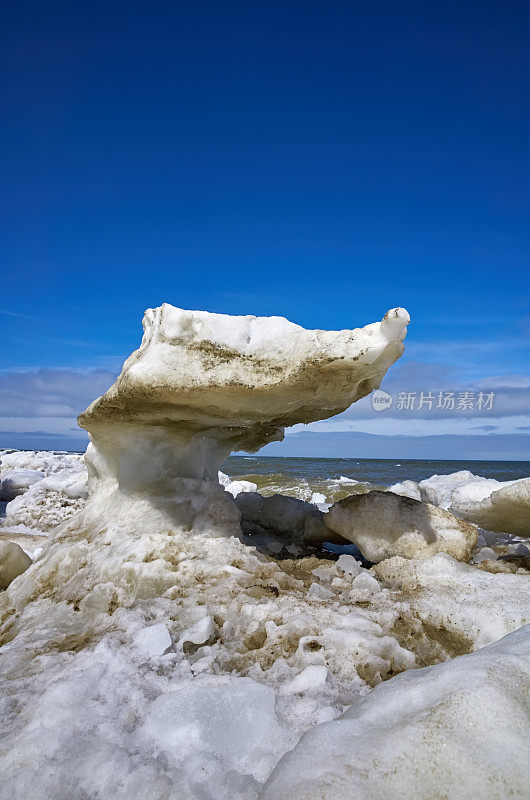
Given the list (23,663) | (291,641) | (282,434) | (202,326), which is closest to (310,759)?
(291,641)

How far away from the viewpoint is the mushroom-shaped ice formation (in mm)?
2863

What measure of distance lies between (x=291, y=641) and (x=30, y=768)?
41.8 inches

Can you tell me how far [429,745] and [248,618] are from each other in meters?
1.28

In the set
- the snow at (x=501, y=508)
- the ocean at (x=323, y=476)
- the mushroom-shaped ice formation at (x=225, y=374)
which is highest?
the mushroom-shaped ice formation at (x=225, y=374)

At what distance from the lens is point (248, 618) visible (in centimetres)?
231

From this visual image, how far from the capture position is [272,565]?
2.98 metres

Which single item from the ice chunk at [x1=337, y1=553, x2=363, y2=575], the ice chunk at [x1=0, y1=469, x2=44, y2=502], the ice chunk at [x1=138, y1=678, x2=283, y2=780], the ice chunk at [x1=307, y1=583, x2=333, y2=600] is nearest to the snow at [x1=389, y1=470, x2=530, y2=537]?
the ice chunk at [x1=337, y1=553, x2=363, y2=575]

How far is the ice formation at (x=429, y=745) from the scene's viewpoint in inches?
41.7

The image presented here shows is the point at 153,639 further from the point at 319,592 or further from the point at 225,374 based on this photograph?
the point at 225,374

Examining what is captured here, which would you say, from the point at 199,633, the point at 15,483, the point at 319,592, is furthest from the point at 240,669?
the point at 15,483

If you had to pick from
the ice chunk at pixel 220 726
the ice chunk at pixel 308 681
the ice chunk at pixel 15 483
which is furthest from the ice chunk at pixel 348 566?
the ice chunk at pixel 15 483

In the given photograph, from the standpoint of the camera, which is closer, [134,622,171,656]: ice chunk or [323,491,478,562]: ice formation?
[134,622,171,656]: ice chunk

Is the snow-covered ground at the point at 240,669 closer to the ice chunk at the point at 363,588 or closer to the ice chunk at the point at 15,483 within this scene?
the ice chunk at the point at 363,588

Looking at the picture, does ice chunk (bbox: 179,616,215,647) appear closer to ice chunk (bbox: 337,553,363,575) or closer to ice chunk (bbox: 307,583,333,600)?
ice chunk (bbox: 307,583,333,600)
